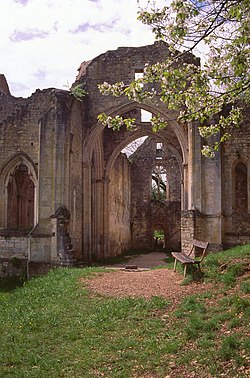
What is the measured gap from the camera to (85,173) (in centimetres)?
1909

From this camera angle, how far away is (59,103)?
16.1 meters

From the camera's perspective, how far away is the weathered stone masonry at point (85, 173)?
1583 centimetres

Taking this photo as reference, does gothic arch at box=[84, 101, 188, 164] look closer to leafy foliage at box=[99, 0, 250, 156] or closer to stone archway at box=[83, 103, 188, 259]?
stone archway at box=[83, 103, 188, 259]

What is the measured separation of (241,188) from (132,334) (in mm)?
11134

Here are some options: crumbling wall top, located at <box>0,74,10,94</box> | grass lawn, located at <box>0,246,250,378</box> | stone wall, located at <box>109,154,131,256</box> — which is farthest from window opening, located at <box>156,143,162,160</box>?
grass lawn, located at <box>0,246,250,378</box>

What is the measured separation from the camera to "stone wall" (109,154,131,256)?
76.6 feet

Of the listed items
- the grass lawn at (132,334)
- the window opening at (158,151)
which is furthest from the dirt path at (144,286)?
the window opening at (158,151)

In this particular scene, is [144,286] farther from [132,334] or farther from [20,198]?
[20,198]

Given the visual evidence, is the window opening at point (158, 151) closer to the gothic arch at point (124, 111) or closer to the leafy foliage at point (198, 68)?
the gothic arch at point (124, 111)

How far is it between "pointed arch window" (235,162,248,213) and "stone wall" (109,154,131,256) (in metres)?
8.01

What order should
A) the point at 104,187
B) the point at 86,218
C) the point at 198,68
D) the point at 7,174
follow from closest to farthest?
the point at 198,68
the point at 7,174
the point at 86,218
the point at 104,187

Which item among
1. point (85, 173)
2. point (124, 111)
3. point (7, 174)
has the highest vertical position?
point (124, 111)

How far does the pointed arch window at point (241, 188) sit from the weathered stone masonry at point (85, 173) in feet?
0.13

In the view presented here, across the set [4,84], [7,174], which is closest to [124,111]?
[7,174]
